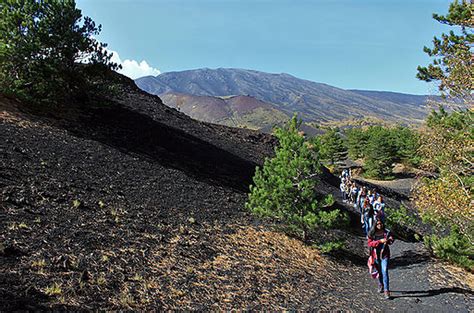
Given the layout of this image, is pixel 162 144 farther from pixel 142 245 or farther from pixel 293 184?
pixel 142 245

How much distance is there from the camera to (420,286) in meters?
8.14

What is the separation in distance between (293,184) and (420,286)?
4.15 m

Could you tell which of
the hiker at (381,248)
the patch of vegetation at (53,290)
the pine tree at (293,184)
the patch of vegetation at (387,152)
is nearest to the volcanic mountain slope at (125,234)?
the patch of vegetation at (53,290)

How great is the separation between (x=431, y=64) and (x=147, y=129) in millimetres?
13881

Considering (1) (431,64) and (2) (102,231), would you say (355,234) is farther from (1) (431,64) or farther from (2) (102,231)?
(2) (102,231)

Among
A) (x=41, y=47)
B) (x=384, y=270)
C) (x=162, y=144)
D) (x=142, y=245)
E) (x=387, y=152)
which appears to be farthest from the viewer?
(x=387, y=152)

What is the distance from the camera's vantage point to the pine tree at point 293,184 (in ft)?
32.0

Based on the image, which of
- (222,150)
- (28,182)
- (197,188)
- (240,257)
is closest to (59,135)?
(28,182)

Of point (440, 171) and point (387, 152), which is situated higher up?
point (387, 152)

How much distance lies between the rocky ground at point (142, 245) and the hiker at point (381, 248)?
1.76ft

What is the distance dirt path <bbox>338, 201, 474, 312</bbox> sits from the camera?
7.09 meters

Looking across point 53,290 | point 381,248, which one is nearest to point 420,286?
→ point 381,248

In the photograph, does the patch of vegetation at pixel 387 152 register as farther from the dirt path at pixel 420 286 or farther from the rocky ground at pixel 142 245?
the dirt path at pixel 420 286

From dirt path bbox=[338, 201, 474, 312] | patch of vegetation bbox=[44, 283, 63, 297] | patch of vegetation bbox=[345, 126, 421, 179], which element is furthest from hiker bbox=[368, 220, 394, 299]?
patch of vegetation bbox=[345, 126, 421, 179]
